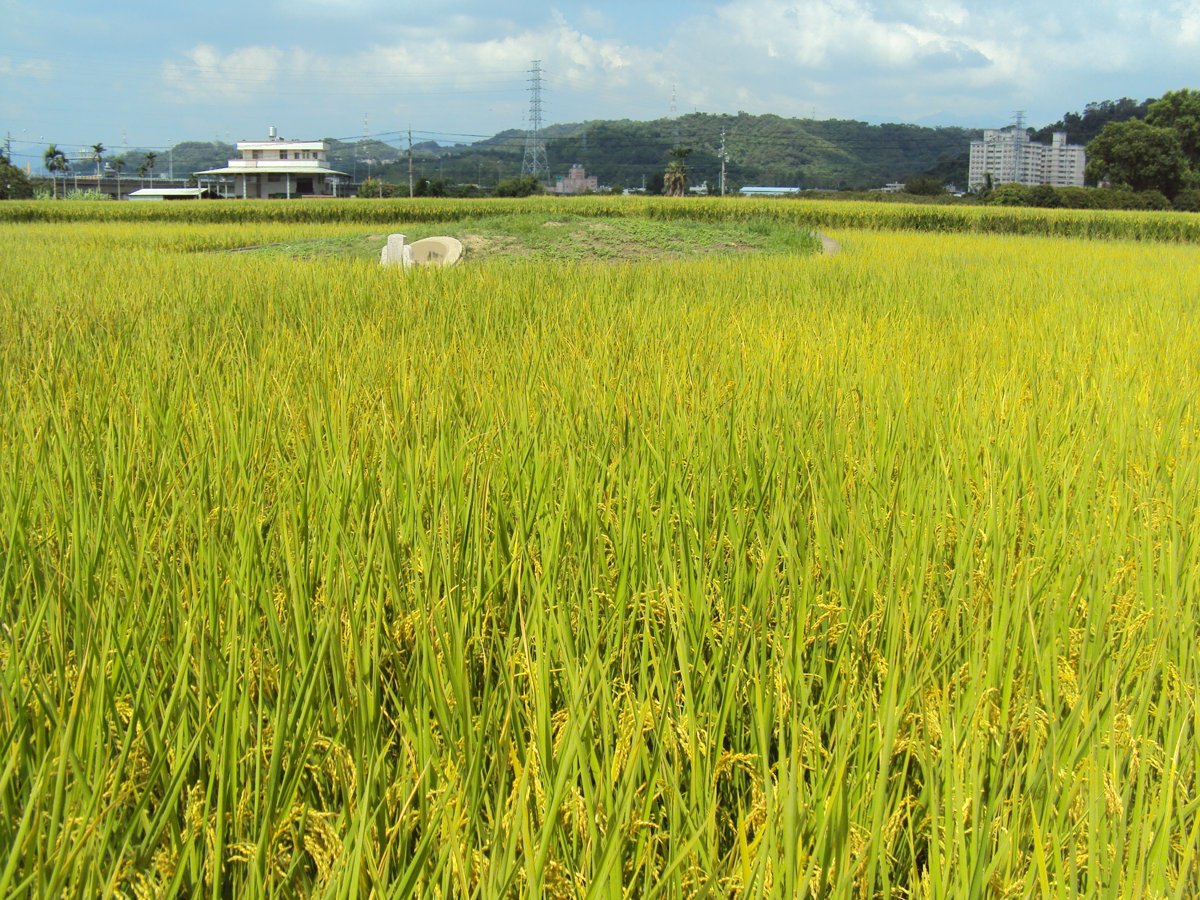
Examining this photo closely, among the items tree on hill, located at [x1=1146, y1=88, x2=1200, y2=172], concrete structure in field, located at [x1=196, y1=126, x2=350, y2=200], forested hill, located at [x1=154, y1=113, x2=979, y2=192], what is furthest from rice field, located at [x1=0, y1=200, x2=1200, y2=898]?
forested hill, located at [x1=154, y1=113, x2=979, y2=192]

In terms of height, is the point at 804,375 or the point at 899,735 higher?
the point at 804,375

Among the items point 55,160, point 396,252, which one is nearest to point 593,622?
point 396,252

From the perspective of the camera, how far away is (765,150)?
82.1 m

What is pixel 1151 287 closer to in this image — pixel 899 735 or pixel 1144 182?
pixel 899 735

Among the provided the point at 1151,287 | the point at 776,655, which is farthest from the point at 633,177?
the point at 776,655

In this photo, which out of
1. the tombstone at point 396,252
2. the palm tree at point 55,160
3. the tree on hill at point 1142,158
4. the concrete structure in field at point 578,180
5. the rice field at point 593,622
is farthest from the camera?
the concrete structure in field at point 578,180

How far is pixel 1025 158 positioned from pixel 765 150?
3744cm

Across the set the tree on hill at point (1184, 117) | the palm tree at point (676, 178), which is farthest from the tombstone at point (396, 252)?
the tree on hill at point (1184, 117)

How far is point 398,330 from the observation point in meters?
3.52

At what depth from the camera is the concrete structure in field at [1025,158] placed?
94562mm

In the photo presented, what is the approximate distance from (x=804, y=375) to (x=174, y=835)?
2096 mm

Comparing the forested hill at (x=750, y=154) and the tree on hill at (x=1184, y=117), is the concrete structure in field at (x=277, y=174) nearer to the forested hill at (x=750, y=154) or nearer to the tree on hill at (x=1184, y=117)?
the forested hill at (x=750, y=154)

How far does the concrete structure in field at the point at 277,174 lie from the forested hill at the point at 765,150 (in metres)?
16.7

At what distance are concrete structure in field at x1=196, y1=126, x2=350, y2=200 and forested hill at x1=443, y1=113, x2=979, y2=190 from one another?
54.7ft
